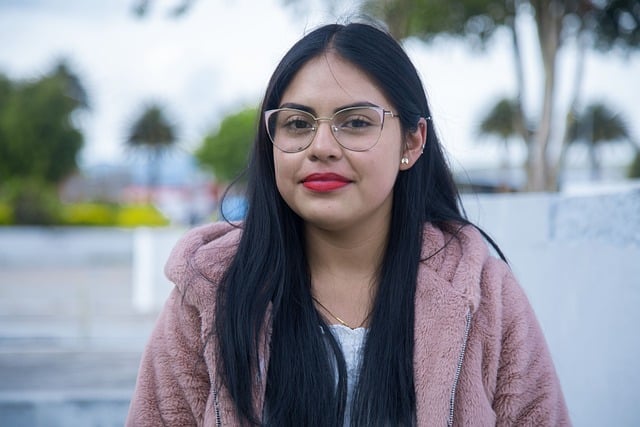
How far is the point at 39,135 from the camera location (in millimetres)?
39312

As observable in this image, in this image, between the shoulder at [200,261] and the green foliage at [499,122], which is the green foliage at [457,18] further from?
the green foliage at [499,122]

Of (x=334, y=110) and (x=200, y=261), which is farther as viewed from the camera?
(x=200, y=261)

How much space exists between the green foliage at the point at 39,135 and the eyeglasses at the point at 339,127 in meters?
39.1

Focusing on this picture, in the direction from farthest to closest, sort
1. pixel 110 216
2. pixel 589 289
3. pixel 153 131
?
pixel 153 131
pixel 110 216
pixel 589 289

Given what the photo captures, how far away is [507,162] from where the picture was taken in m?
40.5

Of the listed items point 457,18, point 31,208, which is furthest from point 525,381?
point 31,208

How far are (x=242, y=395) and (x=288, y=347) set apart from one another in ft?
0.66

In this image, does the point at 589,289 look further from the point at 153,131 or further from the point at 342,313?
the point at 153,131

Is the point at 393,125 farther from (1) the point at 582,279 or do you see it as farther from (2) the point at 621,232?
(1) the point at 582,279

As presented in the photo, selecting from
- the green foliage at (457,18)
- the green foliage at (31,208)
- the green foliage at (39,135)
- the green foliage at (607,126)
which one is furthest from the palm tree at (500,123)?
the green foliage at (457,18)

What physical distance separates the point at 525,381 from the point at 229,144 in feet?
180

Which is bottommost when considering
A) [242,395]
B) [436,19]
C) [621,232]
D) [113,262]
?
[113,262]

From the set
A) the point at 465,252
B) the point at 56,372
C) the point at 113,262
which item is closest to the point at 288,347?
the point at 465,252

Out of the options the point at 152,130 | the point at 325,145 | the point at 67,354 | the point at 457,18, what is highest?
the point at 457,18
